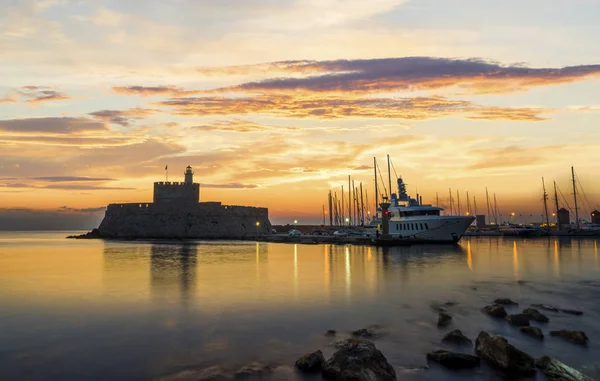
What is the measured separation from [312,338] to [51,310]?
37.6ft

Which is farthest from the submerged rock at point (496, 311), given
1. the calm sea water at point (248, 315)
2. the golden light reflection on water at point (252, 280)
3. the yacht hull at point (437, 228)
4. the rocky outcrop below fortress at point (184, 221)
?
the rocky outcrop below fortress at point (184, 221)

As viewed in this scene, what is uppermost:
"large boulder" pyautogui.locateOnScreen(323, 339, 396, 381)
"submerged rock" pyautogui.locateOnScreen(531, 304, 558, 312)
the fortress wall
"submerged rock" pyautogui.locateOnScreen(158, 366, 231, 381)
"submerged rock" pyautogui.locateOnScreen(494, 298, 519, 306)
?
the fortress wall

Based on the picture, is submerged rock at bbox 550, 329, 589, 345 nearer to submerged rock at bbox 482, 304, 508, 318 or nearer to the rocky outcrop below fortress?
submerged rock at bbox 482, 304, 508, 318

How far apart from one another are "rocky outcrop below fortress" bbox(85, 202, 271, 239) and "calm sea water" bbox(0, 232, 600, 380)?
5636 cm

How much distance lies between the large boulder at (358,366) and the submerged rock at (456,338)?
330 cm

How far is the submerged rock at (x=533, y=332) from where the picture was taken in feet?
35.8

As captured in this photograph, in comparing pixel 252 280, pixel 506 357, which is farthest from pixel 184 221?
pixel 506 357

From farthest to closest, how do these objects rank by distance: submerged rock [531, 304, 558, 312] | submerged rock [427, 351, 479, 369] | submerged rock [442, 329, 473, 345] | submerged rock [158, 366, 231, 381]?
submerged rock [531, 304, 558, 312] < submerged rock [442, 329, 473, 345] < submerged rock [427, 351, 479, 369] < submerged rock [158, 366, 231, 381]

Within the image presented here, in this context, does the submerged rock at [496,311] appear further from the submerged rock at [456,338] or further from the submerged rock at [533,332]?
the submerged rock at [456,338]

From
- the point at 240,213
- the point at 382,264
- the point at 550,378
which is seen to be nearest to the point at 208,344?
the point at 550,378

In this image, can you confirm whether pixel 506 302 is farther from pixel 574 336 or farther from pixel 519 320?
pixel 574 336

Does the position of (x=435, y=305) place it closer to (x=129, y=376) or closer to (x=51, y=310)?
(x=129, y=376)

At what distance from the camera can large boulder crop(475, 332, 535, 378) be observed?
8.24 meters

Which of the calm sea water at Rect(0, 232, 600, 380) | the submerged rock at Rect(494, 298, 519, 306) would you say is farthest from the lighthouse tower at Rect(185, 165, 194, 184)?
the submerged rock at Rect(494, 298, 519, 306)
